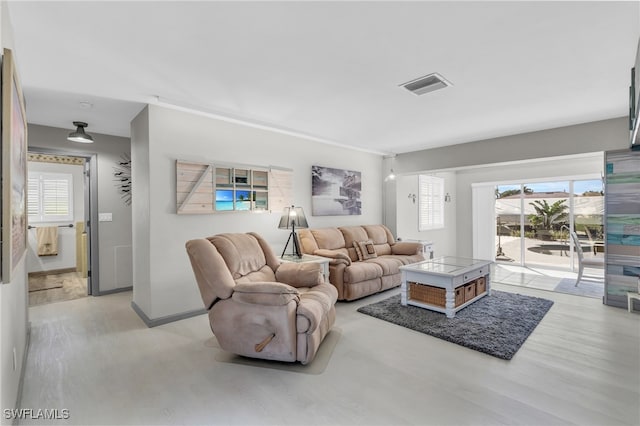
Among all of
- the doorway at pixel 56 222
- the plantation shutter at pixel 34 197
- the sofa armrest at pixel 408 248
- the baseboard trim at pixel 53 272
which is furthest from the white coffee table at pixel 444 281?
the plantation shutter at pixel 34 197

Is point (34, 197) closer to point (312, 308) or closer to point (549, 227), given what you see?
point (312, 308)

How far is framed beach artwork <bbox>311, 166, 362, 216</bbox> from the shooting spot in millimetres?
4984

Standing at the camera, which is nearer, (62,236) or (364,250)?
(364,250)

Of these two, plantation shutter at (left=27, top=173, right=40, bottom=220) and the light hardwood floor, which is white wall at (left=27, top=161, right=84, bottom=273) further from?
the light hardwood floor

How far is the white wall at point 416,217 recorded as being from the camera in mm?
6193

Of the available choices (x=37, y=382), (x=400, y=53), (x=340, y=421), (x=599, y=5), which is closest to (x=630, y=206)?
(x=599, y=5)

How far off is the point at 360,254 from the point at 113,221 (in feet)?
12.8

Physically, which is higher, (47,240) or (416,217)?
(416,217)

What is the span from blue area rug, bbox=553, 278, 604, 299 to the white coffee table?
1.56 m

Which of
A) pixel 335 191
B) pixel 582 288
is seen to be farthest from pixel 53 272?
pixel 582 288

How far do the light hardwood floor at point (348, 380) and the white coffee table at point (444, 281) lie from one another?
741 millimetres

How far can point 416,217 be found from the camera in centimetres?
659

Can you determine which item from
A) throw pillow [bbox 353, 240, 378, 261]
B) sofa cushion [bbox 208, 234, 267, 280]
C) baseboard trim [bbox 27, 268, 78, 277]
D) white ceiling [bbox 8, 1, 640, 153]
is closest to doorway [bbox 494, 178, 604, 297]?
throw pillow [bbox 353, 240, 378, 261]

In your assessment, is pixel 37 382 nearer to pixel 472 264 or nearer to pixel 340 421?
pixel 340 421
